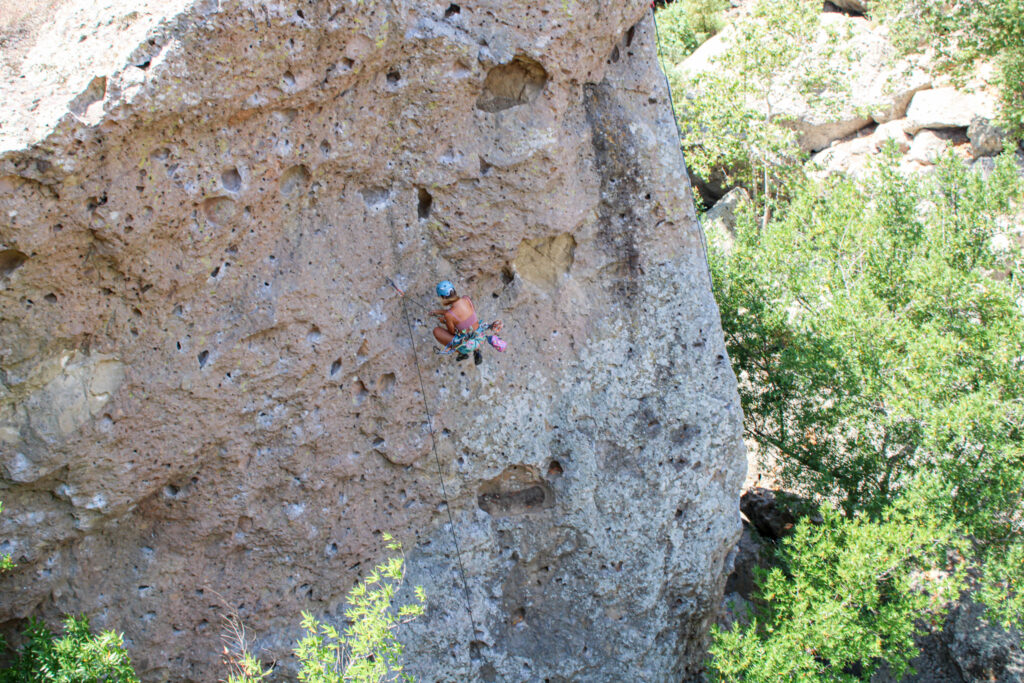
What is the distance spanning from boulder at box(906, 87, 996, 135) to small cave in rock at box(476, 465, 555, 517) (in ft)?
41.1

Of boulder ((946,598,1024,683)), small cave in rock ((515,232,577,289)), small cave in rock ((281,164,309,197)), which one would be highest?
small cave in rock ((281,164,309,197))

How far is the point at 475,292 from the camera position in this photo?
6.00 m

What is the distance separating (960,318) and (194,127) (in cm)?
790

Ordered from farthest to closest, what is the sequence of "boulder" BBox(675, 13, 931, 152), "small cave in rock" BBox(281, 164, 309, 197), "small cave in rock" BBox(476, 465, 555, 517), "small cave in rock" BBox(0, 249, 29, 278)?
1. "boulder" BBox(675, 13, 931, 152)
2. "small cave in rock" BBox(476, 465, 555, 517)
3. "small cave in rock" BBox(281, 164, 309, 197)
4. "small cave in rock" BBox(0, 249, 29, 278)

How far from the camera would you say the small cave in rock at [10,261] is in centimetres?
434

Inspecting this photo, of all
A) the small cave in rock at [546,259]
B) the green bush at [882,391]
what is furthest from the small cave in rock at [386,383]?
the green bush at [882,391]

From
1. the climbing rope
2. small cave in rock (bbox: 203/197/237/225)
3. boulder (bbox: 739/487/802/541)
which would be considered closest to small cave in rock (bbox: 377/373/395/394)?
the climbing rope

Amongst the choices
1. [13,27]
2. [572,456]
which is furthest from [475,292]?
[13,27]

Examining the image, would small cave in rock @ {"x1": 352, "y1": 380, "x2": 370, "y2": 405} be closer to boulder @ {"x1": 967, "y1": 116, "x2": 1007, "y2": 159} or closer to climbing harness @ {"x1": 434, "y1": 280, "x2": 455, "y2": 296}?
climbing harness @ {"x1": 434, "y1": 280, "x2": 455, "y2": 296}

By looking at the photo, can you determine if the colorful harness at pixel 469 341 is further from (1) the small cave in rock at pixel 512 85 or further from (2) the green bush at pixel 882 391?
(2) the green bush at pixel 882 391

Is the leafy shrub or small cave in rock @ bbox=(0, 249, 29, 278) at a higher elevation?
small cave in rock @ bbox=(0, 249, 29, 278)

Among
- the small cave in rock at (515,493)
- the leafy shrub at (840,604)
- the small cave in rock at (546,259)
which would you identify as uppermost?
the small cave in rock at (546,259)

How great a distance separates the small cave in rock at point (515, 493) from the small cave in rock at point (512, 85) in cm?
285

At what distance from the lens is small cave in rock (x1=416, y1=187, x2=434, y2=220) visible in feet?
17.9
